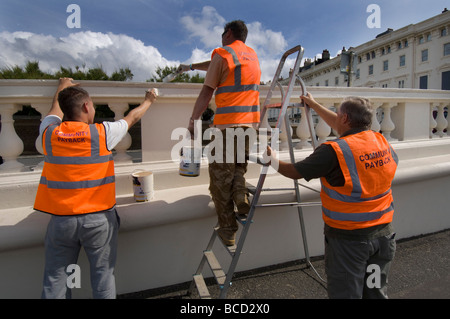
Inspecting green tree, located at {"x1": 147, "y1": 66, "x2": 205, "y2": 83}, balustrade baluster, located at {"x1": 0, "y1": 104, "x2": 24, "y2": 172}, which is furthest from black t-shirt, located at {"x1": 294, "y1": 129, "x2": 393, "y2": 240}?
green tree, located at {"x1": 147, "y1": 66, "x2": 205, "y2": 83}

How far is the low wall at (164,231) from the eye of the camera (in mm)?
2102

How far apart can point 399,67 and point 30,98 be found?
50.2 meters

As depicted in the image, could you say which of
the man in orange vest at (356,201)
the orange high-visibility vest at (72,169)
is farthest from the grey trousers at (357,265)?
the orange high-visibility vest at (72,169)

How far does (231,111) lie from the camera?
212 cm

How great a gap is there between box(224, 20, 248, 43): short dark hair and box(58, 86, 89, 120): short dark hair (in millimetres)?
1225

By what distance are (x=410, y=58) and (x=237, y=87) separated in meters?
48.4

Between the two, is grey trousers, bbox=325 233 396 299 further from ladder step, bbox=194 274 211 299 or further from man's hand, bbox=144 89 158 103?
man's hand, bbox=144 89 158 103

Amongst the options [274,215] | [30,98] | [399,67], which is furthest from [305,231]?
[399,67]

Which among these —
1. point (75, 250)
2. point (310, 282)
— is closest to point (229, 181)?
point (75, 250)

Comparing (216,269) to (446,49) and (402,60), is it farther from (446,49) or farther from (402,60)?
(402,60)

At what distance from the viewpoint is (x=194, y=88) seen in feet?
9.05

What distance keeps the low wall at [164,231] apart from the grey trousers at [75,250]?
321 mm

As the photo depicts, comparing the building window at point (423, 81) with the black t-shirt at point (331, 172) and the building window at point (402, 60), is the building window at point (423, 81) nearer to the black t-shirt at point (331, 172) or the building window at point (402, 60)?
the building window at point (402, 60)
